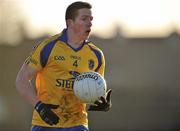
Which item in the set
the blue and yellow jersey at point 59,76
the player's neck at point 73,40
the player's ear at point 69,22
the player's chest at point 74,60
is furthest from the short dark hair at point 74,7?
the player's chest at point 74,60

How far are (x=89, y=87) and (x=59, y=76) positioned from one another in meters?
0.35

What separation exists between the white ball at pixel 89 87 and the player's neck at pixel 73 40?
1.25ft

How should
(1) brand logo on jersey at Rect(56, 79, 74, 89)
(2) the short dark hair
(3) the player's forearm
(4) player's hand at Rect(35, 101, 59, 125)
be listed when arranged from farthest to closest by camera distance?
(2) the short dark hair
(1) brand logo on jersey at Rect(56, 79, 74, 89)
(3) the player's forearm
(4) player's hand at Rect(35, 101, 59, 125)

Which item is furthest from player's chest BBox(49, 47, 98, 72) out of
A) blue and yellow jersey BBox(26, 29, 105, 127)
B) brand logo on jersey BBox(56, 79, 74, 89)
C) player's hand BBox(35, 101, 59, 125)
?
player's hand BBox(35, 101, 59, 125)

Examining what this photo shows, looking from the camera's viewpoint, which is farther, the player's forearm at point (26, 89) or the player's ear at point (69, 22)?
the player's ear at point (69, 22)

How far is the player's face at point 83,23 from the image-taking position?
30.7 ft

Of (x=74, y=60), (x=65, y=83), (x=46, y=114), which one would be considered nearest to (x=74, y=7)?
(x=74, y=60)

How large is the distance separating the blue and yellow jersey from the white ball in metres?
0.13

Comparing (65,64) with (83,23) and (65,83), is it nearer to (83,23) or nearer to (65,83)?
(65,83)

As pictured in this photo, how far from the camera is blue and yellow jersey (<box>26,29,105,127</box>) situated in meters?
9.27

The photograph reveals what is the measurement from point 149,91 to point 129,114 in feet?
10.3

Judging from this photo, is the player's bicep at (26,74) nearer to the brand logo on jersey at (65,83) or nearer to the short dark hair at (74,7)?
the brand logo on jersey at (65,83)

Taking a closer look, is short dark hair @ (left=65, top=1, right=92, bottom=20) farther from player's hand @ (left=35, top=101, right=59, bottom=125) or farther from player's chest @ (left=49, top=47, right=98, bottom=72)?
player's hand @ (left=35, top=101, right=59, bottom=125)

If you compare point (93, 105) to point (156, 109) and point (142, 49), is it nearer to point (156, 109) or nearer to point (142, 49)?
point (156, 109)
